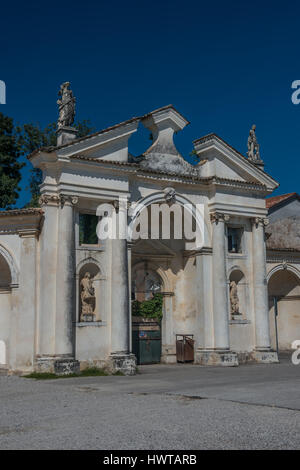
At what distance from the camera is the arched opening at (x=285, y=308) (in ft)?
84.9

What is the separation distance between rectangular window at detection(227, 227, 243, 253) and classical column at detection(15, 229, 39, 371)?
25.6 ft

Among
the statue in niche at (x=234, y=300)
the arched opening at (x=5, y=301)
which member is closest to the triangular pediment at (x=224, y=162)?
the statue in niche at (x=234, y=300)

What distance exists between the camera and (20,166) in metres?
34.3

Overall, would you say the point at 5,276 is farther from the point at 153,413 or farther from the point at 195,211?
the point at 153,413

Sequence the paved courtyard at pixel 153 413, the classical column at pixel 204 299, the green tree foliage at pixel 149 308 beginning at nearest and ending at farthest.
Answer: the paved courtyard at pixel 153 413 < the classical column at pixel 204 299 < the green tree foliage at pixel 149 308

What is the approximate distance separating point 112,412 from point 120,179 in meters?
10.2

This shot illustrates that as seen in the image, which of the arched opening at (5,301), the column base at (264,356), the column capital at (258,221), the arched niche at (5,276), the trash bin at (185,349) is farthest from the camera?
the column capital at (258,221)

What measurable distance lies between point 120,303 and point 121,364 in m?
1.88

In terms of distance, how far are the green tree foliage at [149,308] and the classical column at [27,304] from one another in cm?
534

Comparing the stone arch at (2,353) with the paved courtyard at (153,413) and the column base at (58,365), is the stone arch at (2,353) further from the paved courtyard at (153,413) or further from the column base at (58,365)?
the paved courtyard at (153,413)

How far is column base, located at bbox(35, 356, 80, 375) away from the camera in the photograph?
16.2 meters

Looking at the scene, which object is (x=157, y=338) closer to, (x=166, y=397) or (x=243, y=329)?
(x=243, y=329)

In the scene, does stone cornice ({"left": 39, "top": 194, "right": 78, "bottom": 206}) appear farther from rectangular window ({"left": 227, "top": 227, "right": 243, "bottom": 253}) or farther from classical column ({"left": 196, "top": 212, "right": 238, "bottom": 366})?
rectangular window ({"left": 227, "top": 227, "right": 243, "bottom": 253})
